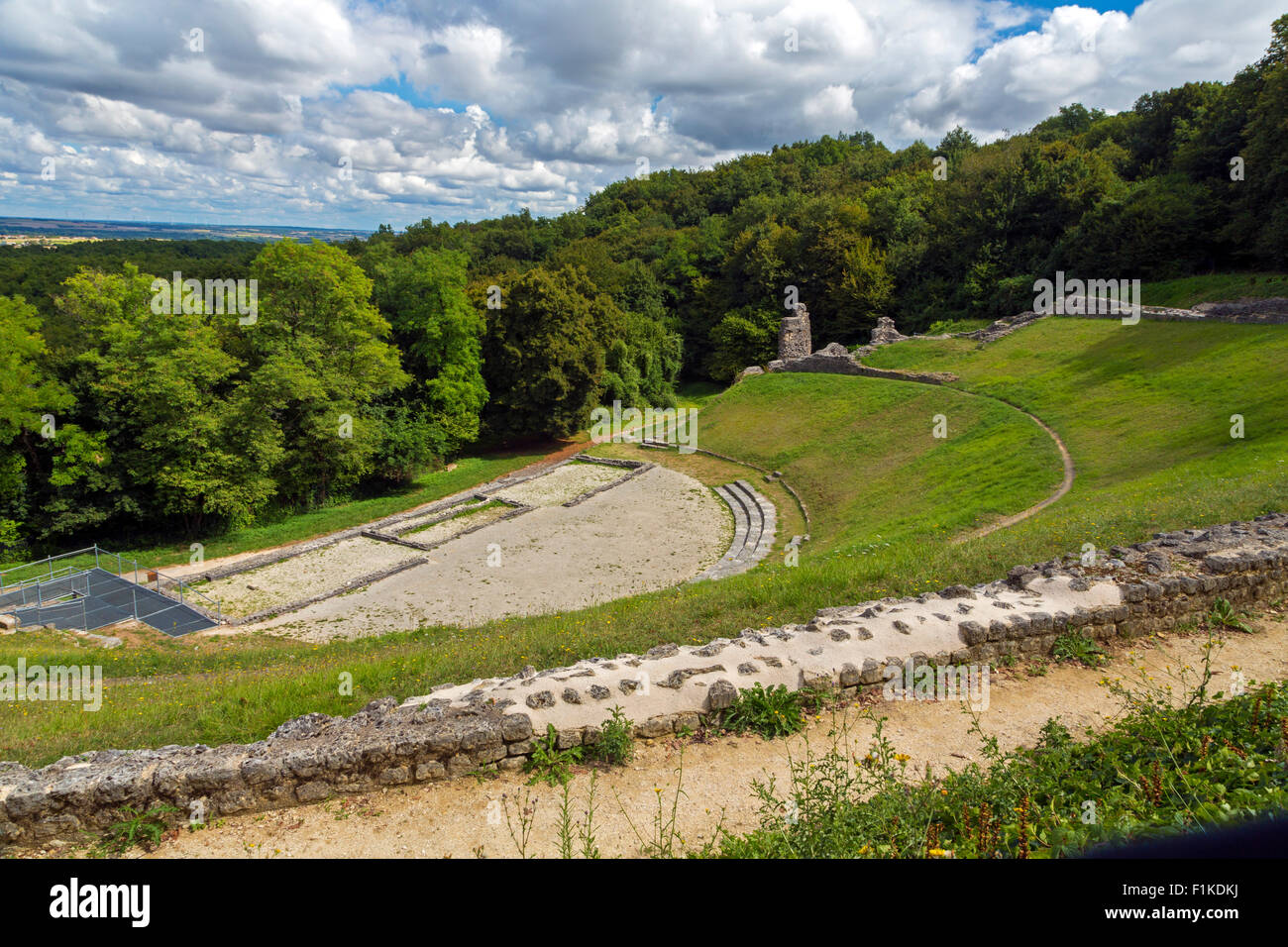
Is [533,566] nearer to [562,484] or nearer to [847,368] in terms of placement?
[562,484]

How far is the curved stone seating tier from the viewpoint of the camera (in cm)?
1873

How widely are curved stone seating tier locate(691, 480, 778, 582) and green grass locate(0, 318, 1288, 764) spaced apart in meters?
0.78

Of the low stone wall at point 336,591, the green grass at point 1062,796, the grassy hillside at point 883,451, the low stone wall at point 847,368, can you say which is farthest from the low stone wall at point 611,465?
the green grass at point 1062,796

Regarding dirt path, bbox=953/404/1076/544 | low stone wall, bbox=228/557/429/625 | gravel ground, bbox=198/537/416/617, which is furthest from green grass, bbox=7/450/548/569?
dirt path, bbox=953/404/1076/544

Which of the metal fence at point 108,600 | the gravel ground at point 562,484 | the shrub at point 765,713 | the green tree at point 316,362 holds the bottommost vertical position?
the metal fence at point 108,600

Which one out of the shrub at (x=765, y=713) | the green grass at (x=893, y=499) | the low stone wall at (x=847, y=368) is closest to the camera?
the shrub at (x=765, y=713)

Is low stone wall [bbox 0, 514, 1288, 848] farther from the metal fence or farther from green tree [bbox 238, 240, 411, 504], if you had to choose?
green tree [bbox 238, 240, 411, 504]

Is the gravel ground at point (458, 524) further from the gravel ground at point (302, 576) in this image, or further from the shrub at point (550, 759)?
the shrub at point (550, 759)

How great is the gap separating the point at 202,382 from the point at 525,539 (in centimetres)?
1517

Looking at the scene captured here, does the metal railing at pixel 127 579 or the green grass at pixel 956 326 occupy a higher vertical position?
the green grass at pixel 956 326

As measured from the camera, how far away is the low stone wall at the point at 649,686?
5855 millimetres

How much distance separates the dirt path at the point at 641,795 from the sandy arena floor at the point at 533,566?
10.5m
